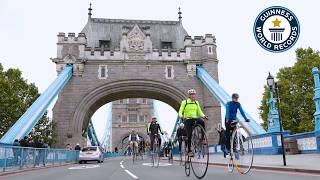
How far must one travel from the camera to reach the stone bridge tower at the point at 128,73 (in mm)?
31172

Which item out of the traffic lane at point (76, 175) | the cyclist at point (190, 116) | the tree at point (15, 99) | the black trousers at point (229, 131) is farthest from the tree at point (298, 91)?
the cyclist at point (190, 116)

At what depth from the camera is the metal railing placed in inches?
506

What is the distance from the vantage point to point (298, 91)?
31062 millimetres

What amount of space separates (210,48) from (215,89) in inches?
205

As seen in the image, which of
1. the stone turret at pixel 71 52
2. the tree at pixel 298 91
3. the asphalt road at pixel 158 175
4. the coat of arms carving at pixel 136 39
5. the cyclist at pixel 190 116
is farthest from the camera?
the coat of arms carving at pixel 136 39

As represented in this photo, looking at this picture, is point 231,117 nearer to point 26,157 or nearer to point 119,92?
point 26,157

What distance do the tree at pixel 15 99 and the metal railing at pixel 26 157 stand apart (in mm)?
11351

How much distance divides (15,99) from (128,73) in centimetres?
992

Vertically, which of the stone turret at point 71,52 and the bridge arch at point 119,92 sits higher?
the stone turret at point 71,52

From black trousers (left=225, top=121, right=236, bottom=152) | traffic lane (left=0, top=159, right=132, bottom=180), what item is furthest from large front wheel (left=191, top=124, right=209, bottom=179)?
traffic lane (left=0, top=159, right=132, bottom=180)

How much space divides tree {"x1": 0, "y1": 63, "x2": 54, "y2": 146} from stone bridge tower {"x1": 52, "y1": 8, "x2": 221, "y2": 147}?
245cm

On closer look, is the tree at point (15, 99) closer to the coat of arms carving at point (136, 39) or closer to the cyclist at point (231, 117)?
the coat of arms carving at point (136, 39)

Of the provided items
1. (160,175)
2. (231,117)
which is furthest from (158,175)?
(231,117)

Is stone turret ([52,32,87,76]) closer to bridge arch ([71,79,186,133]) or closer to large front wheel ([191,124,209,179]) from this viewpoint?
bridge arch ([71,79,186,133])
